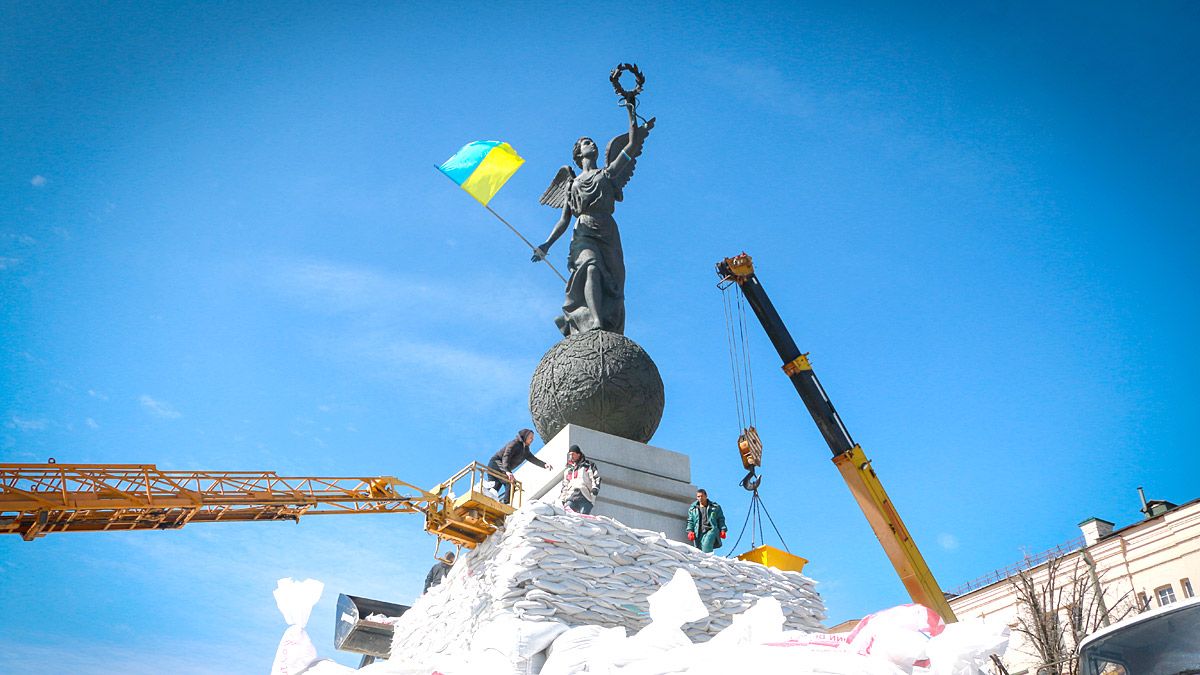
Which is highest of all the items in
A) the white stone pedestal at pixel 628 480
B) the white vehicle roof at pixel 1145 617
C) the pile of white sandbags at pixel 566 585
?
the white stone pedestal at pixel 628 480

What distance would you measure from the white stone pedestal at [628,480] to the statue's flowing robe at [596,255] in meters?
2.16

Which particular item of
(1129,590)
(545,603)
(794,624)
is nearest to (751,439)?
(794,624)

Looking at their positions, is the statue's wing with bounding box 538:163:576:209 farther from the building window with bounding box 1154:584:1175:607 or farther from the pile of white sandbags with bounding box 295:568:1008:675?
the building window with bounding box 1154:584:1175:607

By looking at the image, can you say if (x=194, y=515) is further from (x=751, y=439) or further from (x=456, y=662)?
(x=751, y=439)

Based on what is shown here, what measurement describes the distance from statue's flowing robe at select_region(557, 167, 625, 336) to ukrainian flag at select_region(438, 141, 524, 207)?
6.29 ft

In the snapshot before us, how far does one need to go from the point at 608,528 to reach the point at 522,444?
6.45 ft

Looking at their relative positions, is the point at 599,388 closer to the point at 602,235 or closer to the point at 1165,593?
the point at 602,235

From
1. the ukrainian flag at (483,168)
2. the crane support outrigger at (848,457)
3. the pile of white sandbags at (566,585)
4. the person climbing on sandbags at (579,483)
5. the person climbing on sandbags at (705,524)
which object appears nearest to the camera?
the pile of white sandbags at (566,585)

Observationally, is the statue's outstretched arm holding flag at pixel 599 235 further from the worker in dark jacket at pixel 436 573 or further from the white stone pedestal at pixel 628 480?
the worker in dark jacket at pixel 436 573

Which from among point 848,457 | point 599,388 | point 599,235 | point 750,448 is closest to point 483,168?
point 599,235

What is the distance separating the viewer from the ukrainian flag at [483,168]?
15094 mm

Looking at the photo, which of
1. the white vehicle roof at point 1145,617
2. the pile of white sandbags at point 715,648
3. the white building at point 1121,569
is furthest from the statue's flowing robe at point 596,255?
the white building at point 1121,569

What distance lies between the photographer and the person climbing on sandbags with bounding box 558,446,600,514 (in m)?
10.5

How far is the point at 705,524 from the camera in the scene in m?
11.3
